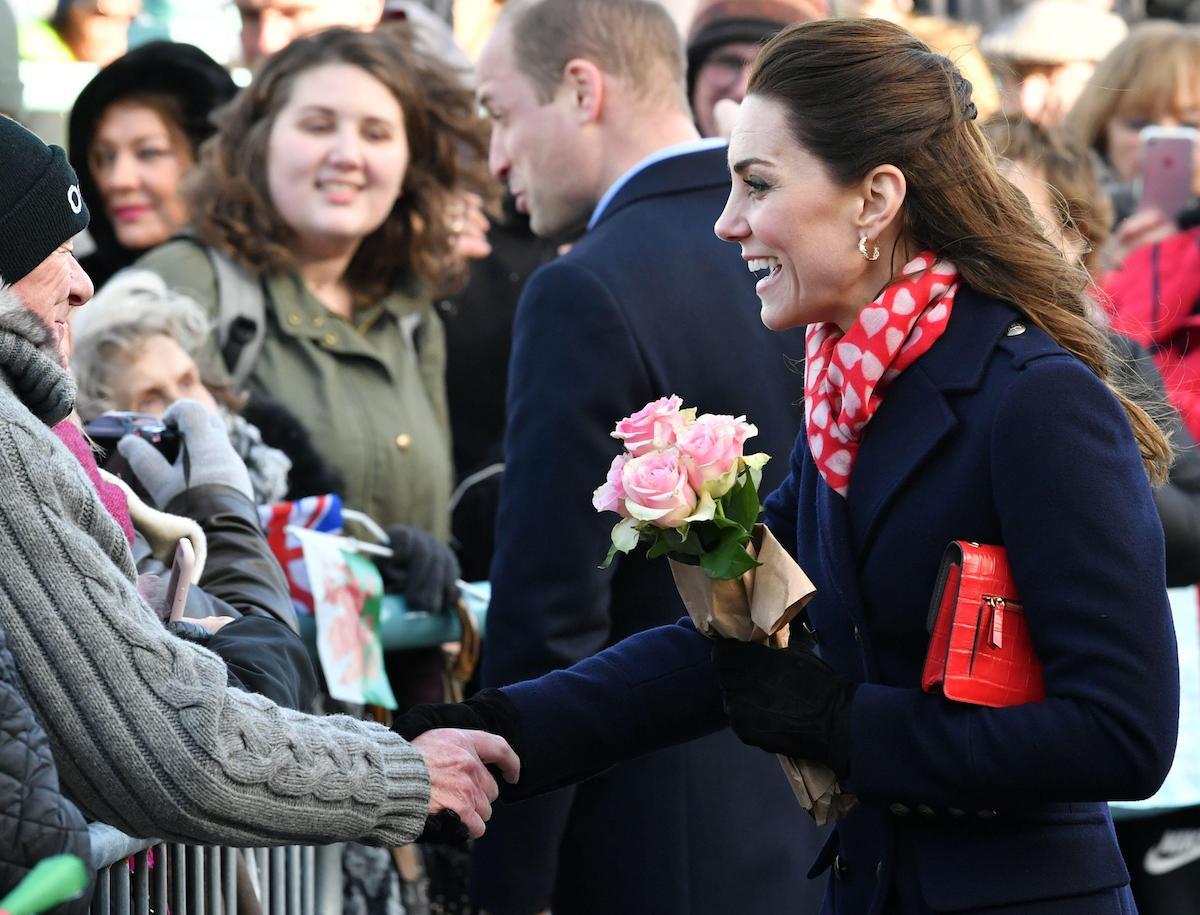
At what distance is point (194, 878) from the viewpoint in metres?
3.02

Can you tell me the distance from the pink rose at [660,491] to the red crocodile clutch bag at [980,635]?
1.18ft

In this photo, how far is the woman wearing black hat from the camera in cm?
582

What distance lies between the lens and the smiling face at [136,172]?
582cm

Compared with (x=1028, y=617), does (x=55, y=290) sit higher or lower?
higher

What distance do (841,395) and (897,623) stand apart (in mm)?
339

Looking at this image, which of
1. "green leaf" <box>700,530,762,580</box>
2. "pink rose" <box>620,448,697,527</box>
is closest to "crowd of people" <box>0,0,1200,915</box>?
"green leaf" <box>700,530,762,580</box>

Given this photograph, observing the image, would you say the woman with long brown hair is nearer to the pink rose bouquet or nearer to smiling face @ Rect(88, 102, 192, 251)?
the pink rose bouquet

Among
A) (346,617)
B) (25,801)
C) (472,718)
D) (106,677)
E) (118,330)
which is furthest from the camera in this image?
(118,330)

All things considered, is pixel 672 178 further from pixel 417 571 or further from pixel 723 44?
pixel 723 44

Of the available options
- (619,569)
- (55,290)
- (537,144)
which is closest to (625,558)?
(619,569)

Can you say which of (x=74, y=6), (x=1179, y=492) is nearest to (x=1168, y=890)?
(x=1179, y=492)

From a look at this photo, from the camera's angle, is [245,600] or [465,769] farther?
[245,600]

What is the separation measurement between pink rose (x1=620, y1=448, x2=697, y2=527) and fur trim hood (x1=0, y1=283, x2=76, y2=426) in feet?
2.52

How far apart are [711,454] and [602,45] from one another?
1808 millimetres
